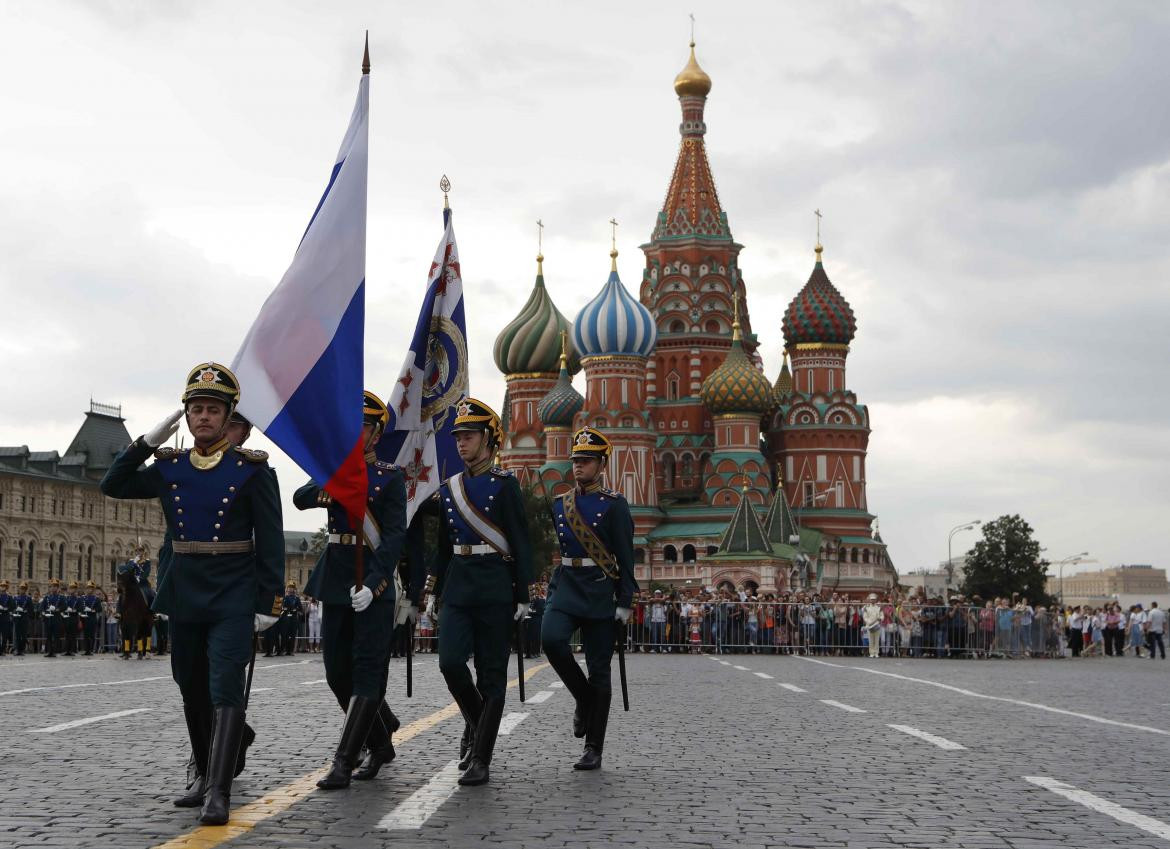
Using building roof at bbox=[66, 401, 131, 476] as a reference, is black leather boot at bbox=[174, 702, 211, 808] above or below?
below

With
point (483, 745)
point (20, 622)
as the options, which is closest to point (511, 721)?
point (483, 745)

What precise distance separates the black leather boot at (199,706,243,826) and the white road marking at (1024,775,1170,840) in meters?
3.86

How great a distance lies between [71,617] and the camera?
33.8m

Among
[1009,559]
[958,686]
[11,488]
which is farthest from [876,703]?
[11,488]

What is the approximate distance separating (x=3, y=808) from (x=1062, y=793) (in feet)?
16.5

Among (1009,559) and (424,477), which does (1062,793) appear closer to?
(424,477)

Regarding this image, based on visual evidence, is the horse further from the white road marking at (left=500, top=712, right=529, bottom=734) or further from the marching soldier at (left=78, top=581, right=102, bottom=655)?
the white road marking at (left=500, top=712, right=529, bottom=734)

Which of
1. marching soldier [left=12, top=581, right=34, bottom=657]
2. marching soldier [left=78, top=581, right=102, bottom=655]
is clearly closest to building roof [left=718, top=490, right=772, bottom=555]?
marching soldier [left=78, top=581, right=102, bottom=655]

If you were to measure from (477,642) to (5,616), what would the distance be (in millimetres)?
27102

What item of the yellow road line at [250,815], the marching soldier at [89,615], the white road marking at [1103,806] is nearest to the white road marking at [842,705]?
the white road marking at [1103,806]

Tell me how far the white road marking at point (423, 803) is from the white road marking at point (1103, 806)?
3.03 metres

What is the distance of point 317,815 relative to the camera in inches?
290

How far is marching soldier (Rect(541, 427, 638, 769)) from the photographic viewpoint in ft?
32.4

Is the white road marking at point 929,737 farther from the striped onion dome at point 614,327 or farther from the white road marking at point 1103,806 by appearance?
the striped onion dome at point 614,327
